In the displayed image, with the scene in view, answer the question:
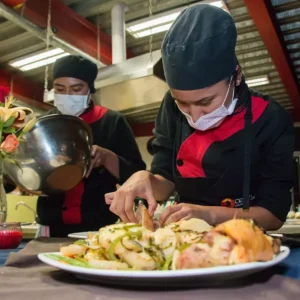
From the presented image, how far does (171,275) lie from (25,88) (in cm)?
639

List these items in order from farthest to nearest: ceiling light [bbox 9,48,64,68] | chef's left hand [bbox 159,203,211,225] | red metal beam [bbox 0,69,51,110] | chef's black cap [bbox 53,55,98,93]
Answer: red metal beam [bbox 0,69,51,110] < ceiling light [bbox 9,48,64,68] < chef's black cap [bbox 53,55,98,93] < chef's left hand [bbox 159,203,211,225]

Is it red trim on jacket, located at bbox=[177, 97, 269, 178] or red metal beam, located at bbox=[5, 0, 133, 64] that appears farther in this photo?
red metal beam, located at bbox=[5, 0, 133, 64]

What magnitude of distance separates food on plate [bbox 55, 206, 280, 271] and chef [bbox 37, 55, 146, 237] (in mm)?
936

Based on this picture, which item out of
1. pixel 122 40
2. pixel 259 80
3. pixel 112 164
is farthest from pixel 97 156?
pixel 259 80

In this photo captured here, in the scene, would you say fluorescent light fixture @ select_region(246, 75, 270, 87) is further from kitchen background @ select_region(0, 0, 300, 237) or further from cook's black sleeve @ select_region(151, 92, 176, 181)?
cook's black sleeve @ select_region(151, 92, 176, 181)

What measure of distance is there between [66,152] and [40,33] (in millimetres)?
3065

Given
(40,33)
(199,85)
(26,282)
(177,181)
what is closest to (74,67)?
(177,181)

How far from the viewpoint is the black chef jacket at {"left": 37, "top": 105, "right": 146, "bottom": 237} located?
177 cm

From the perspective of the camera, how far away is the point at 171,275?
532 mm

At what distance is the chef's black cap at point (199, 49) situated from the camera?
1.09 meters

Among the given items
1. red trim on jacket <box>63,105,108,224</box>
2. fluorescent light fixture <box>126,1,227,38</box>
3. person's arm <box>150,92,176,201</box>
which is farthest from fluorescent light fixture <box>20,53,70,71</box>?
person's arm <box>150,92,176,201</box>

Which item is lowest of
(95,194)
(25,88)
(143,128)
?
(95,194)

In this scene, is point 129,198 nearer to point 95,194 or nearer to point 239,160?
point 239,160

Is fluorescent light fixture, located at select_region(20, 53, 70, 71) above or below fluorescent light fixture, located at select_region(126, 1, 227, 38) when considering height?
above
